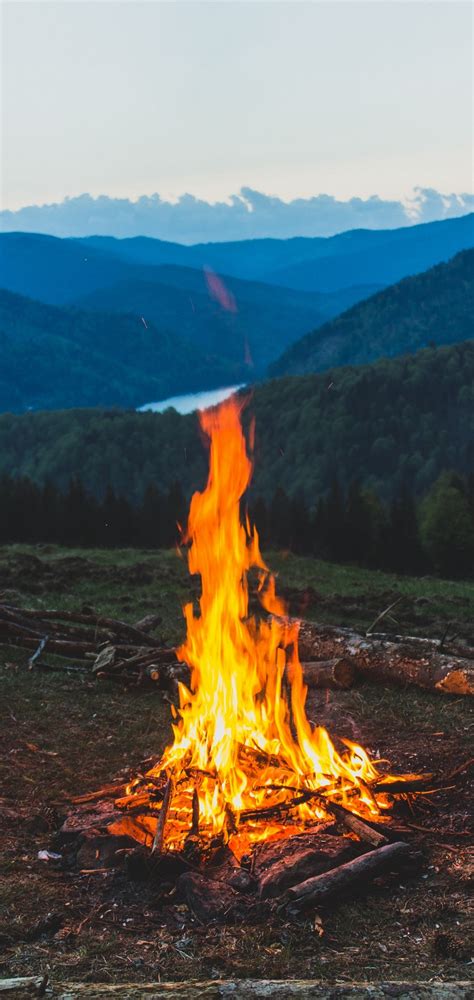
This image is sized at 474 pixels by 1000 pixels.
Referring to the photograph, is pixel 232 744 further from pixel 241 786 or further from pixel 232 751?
pixel 241 786

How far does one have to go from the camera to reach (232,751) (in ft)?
28.2

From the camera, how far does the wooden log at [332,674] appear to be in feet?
40.3

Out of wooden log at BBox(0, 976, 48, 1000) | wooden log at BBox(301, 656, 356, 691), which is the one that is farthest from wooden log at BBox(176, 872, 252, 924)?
wooden log at BBox(301, 656, 356, 691)

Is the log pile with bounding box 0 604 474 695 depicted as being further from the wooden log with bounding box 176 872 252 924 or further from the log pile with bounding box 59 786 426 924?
the wooden log with bounding box 176 872 252 924

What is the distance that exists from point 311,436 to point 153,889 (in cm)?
14130

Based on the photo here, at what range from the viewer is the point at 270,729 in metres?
9.21

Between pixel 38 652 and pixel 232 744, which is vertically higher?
pixel 232 744

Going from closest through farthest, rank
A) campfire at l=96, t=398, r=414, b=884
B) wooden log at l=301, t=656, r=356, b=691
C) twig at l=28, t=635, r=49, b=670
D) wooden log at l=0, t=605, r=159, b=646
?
campfire at l=96, t=398, r=414, b=884 < wooden log at l=301, t=656, r=356, b=691 < twig at l=28, t=635, r=49, b=670 < wooden log at l=0, t=605, r=159, b=646

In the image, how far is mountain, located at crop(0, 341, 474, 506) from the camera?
13825 centimetres

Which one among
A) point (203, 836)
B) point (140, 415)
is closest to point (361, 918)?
point (203, 836)

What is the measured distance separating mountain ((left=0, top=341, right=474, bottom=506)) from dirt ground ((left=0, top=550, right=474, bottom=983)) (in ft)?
371

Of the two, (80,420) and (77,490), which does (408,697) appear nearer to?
(77,490)

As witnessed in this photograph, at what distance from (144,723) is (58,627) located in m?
4.16

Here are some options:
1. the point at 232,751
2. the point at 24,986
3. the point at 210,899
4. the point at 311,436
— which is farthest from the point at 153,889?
the point at 311,436
